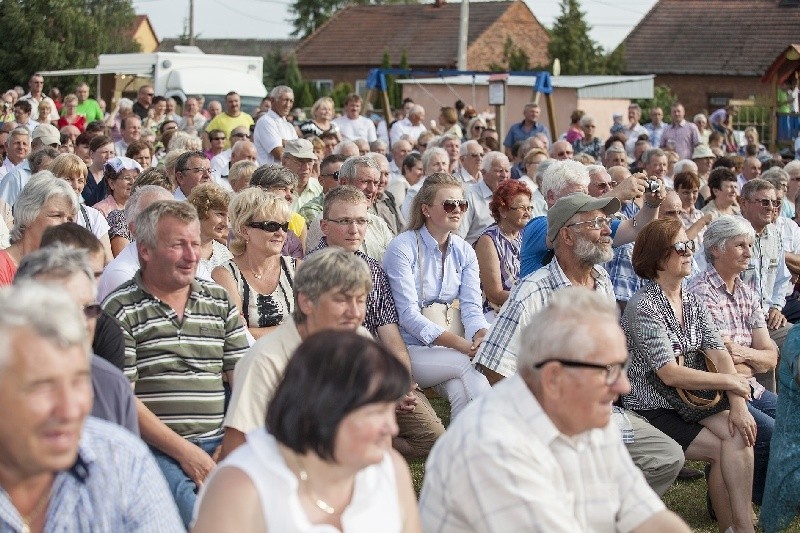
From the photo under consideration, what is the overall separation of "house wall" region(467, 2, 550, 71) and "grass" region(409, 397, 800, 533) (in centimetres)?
5146

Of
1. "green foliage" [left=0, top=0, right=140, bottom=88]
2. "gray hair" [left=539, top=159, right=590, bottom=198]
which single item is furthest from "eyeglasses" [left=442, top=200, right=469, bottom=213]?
"green foliage" [left=0, top=0, right=140, bottom=88]

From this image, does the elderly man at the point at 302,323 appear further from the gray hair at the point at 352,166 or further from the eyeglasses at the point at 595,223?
the gray hair at the point at 352,166

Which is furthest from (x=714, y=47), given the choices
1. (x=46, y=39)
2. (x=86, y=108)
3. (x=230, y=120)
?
(x=230, y=120)

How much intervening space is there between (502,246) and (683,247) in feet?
6.05

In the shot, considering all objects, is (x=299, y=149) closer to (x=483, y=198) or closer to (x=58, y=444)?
(x=483, y=198)

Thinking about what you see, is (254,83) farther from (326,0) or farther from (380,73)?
(326,0)

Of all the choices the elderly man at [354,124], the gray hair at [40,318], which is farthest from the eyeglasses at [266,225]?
the elderly man at [354,124]

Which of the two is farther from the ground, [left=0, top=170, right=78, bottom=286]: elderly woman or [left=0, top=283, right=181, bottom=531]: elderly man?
[left=0, top=170, right=78, bottom=286]: elderly woman

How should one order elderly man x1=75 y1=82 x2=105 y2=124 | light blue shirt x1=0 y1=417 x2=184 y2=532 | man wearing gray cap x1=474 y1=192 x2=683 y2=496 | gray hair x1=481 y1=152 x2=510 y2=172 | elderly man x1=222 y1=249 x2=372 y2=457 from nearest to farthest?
light blue shirt x1=0 y1=417 x2=184 y2=532 → elderly man x1=222 y1=249 x2=372 y2=457 → man wearing gray cap x1=474 y1=192 x2=683 y2=496 → gray hair x1=481 y1=152 x2=510 y2=172 → elderly man x1=75 y1=82 x2=105 y2=124

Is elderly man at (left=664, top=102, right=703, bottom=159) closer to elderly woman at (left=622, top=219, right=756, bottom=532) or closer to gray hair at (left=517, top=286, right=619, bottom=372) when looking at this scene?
elderly woman at (left=622, top=219, right=756, bottom=532)

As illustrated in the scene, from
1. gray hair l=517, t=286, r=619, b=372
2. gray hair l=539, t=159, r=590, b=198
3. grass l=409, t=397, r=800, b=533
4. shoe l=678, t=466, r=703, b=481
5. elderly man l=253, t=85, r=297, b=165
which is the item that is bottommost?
grass l=409, t=397, r=800, b=533

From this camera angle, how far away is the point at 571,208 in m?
6.01

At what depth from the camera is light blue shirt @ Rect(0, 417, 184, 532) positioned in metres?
2.89


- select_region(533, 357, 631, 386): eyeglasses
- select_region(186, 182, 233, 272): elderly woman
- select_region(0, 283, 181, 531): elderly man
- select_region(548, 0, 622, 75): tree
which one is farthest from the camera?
select_region(548, 0, 622, 75): tree
